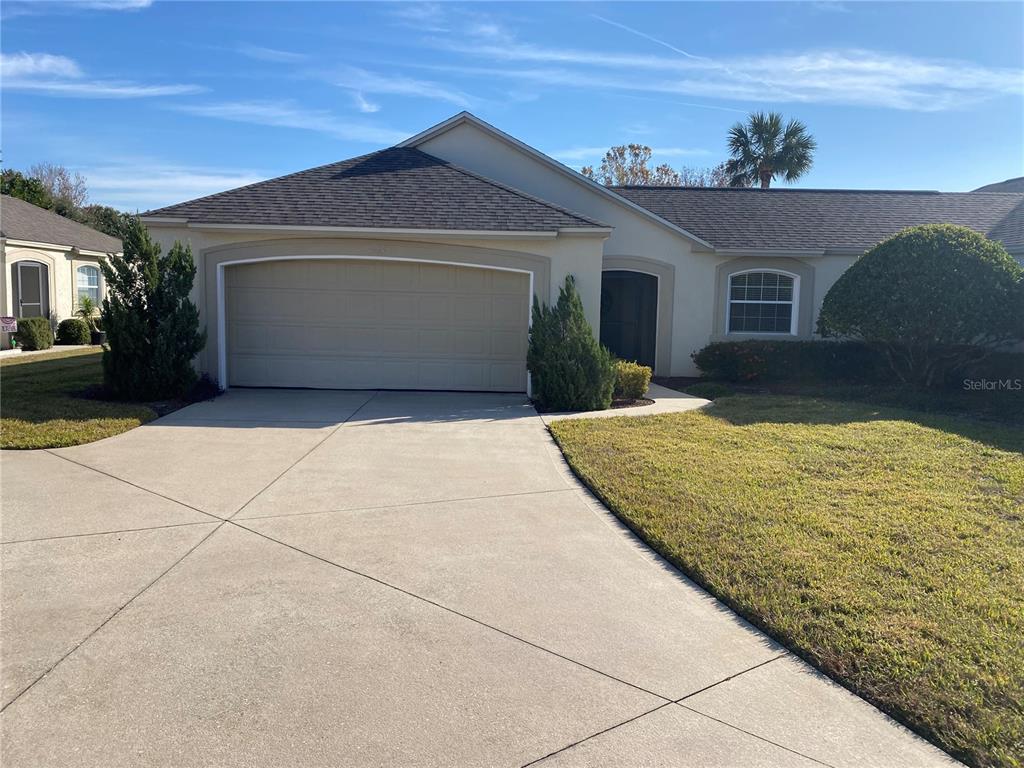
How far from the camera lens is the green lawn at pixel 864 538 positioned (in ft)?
12.0

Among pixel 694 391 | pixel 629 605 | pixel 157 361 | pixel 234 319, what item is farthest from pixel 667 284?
pixel 629 605

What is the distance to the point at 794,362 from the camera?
15.0 metres

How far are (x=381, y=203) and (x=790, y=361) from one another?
8.56 metres

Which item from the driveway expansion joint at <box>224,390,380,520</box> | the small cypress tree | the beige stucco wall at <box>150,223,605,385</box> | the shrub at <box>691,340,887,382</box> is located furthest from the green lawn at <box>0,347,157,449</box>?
the shrub at <box>691,340,887,382</box>

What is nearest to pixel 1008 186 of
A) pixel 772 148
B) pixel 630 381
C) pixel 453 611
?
pixel 772 148

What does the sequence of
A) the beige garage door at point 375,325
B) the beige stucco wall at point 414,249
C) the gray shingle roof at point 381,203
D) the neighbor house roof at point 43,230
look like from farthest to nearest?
the neighbor house roof at point 43,230, the beige garage door at point 375,325, the beige stucco wall at point 414,249, the gray shingle roof at point 381,203

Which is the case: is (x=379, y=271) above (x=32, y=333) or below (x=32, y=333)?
above

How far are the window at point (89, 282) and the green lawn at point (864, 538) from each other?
66.7 feet

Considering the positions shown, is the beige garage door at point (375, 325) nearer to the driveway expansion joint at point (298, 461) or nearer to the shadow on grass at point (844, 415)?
the driveway expansion joint at point (298, 461)

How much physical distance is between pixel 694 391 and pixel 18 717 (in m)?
12.1

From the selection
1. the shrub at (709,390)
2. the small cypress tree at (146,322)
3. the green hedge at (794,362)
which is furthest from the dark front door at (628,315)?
the small cypress tree at (146,322)

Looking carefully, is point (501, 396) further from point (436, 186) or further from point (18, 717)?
point (18, 717)

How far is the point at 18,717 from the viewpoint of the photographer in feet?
11.0

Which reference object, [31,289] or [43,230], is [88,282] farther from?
[31,289]
